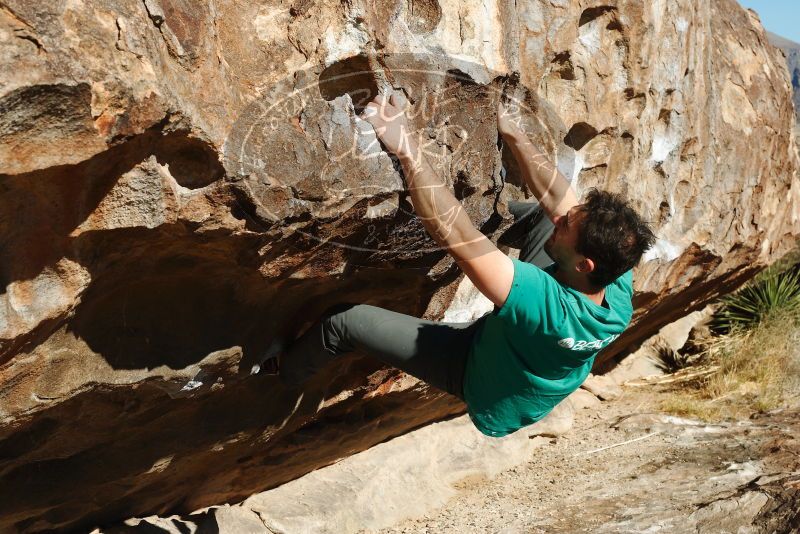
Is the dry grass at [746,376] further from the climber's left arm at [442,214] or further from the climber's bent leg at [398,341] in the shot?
the climber's left arm at [442,214]

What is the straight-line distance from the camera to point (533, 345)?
2.94m

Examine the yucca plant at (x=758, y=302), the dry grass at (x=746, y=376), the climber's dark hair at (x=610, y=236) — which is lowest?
the dry grass at (x=746, y=376)

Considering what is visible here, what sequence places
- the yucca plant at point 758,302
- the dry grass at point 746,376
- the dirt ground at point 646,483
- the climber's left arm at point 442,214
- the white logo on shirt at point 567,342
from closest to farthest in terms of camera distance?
1. the climber's left arm at point 442,214
2. the white logo on shirt at point 567,342
3. the dirt ground at point 646,483
4. the dry grass at point 746,376
5. the yucca plant at point 758,302

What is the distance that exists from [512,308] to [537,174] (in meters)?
0.83

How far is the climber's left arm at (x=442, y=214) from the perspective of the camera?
2752 mm

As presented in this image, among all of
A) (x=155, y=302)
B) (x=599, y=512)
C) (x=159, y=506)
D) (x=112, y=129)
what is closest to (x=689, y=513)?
(x=599, y=512)

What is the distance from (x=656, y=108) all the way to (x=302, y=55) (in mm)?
2269

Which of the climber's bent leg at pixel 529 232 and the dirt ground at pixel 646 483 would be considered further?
the dirt ground at pixel 646 483

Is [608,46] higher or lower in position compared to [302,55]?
lower

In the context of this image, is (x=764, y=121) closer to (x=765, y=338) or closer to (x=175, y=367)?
(x=765, y=338)

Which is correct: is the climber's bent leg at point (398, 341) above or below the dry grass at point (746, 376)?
above

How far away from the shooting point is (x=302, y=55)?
2.85 metres

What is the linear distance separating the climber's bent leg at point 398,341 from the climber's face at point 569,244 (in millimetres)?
439

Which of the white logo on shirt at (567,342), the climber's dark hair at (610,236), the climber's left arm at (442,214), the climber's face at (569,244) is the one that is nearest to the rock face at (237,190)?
the climber's left arm at (442,214)
